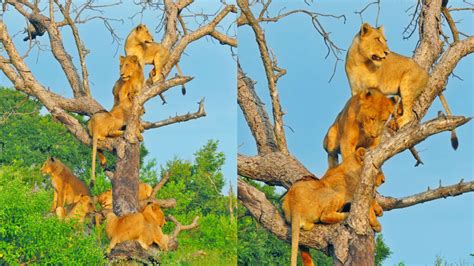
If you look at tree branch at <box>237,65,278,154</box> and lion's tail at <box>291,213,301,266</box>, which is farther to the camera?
tree branch at <box>237,65,278,154</box>

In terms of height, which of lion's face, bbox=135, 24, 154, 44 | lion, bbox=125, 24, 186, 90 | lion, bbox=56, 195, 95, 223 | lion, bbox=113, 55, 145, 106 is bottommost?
lion, bbox=56, 195, 95, 223

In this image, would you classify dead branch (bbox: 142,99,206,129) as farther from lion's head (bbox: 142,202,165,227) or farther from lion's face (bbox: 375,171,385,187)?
lion's face (bbox: 375,171,385,187)

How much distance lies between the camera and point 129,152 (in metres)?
8.71

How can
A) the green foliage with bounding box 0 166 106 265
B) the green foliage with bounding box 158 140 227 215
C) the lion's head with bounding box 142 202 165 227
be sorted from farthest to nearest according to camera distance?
the green foliage with bounding box 158 140 227 215, the lion's head with bounding box 142 202 165 227, the green foliage with bounding box 0 166 106 265

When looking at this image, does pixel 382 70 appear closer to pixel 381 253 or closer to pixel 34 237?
pixel 34 237

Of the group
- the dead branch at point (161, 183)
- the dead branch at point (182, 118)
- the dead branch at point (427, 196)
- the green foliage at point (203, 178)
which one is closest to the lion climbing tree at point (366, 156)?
the dead branch at point (427, 196)

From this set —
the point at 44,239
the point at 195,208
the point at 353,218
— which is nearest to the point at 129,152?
the point at 44,239

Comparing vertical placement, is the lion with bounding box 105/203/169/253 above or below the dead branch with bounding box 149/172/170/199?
below

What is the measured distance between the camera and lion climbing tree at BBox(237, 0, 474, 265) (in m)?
5.12

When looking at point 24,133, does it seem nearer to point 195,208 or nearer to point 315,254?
point 195,208

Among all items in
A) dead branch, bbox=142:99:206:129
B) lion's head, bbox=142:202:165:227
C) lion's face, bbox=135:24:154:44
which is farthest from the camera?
lion's face, bbox=135:24:154:44

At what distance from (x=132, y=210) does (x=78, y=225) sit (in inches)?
20.3

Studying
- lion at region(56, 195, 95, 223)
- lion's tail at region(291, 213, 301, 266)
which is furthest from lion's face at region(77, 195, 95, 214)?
lion's tail at region(291, 213, 301, 266)

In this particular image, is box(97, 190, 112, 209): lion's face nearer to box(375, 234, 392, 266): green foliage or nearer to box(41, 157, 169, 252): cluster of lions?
box(41, 157, 169, 252): cluster of lions
